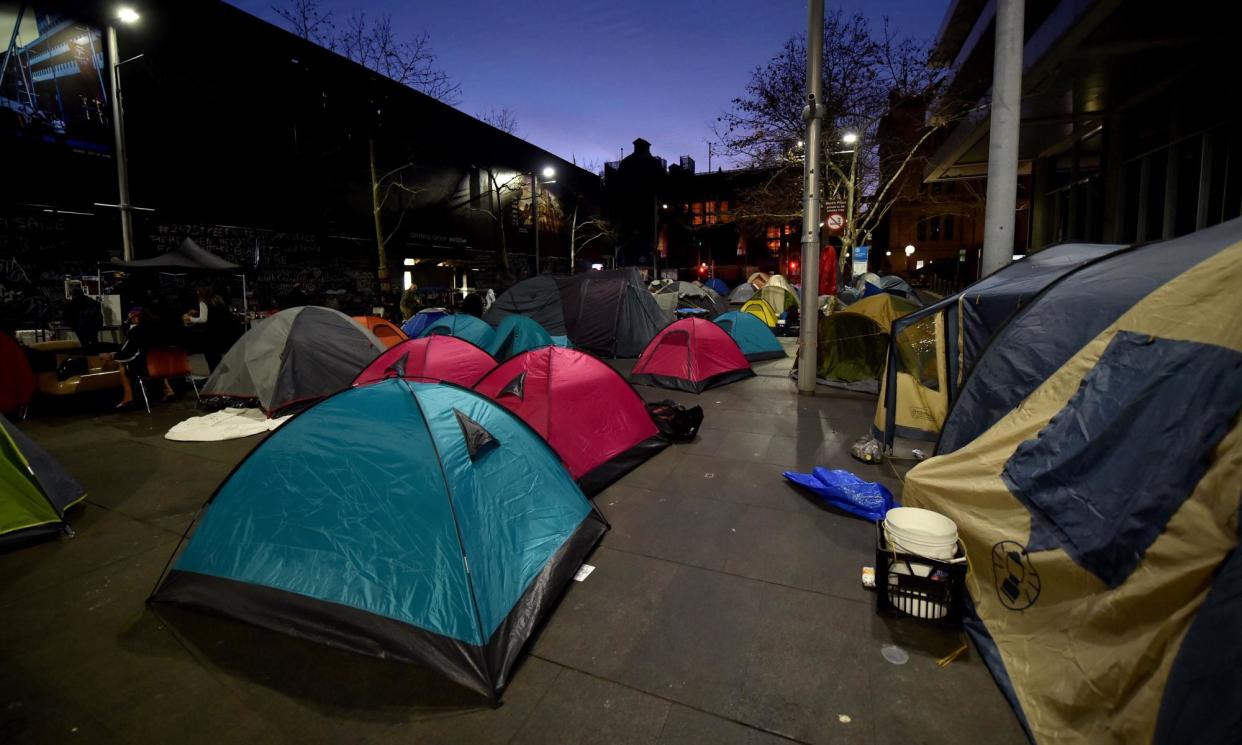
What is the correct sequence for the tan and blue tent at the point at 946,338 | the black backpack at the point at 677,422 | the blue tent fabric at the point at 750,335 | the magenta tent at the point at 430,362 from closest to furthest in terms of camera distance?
the tan and blue tent at the point at 946,338 → the black backpack at the point at 677,422 → the magenta tent at the point at 430,362 → the blue tent fabric at the point at 750,335

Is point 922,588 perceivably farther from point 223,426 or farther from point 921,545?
point 223,426

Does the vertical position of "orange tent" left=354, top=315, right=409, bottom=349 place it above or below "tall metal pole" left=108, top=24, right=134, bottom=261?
below

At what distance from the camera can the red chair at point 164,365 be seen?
9102mm

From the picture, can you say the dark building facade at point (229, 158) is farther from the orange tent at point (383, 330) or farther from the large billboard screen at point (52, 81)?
the orange tent at point (383, 330)

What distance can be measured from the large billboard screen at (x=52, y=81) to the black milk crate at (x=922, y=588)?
58.6ft

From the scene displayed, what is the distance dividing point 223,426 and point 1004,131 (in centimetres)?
1038

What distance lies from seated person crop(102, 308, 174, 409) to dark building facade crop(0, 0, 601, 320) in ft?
17.3

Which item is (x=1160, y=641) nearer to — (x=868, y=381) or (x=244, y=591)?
(x=244, y=591)

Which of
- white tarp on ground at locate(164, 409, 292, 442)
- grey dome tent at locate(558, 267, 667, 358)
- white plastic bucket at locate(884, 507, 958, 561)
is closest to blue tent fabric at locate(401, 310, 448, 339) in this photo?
grey dome tent at locate(558, 267, 667, 358)

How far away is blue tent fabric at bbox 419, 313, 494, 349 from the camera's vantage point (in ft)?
38.1

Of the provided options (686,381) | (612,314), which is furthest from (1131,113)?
(612,314)

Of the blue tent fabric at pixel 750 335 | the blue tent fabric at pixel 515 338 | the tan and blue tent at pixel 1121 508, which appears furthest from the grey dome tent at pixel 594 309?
the tan and blue tent at pixel 1121 508

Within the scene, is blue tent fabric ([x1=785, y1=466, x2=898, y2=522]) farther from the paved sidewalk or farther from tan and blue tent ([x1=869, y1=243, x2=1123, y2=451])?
tan and blue tent ([x1=869, y1=243, x2=1123, y2=451])

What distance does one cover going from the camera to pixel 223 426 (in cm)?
755
